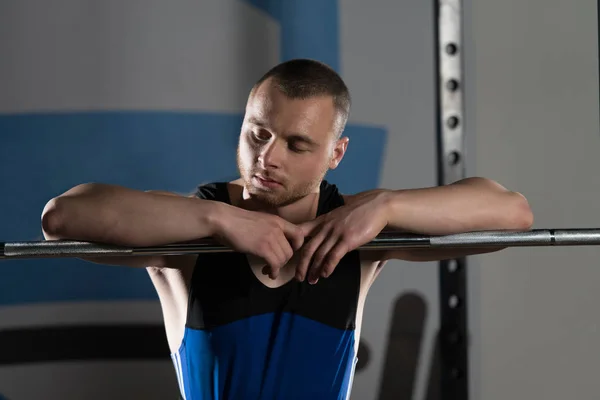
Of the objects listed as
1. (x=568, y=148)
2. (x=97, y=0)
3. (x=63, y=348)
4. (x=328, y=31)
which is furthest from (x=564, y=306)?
(x=97, y=0)

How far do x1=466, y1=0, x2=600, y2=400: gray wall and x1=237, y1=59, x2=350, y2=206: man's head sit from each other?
67cm

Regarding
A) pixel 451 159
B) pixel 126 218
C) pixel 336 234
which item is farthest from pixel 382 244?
pixel 451 159

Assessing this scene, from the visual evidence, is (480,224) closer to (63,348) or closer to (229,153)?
(229,153)

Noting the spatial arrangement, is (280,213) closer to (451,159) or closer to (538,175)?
(451,159)

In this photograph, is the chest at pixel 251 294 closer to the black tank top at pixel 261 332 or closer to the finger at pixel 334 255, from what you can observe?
the black tank top at pixel 261 332

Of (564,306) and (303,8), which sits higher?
(303,8)

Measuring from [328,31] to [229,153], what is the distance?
1.17 feet

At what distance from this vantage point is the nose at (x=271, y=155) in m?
0.96

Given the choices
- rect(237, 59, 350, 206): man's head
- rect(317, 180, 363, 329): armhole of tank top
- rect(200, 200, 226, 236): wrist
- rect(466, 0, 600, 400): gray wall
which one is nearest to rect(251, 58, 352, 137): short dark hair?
rect(237, 59, 350, 206): man's head

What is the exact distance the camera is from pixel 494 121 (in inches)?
62.6

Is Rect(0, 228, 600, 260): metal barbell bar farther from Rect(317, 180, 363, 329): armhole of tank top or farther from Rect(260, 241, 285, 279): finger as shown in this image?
Rect(317, 180, 363, 329): armhole of tank top

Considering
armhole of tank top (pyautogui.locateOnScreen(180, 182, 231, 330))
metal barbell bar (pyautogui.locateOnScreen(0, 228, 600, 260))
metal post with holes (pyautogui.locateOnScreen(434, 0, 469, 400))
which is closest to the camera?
metal barbell bar (pyautogui.locateOnScreen(0, 228, 600, 260))

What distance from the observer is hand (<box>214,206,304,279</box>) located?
0.87 metres

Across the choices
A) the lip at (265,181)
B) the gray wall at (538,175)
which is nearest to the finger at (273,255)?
the lip at (265,181)
